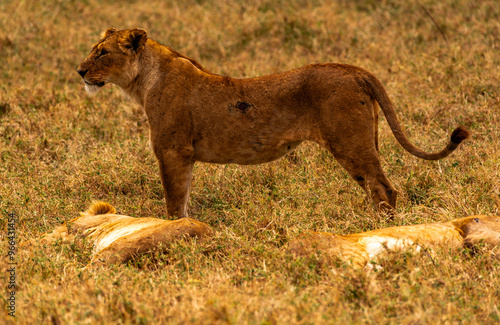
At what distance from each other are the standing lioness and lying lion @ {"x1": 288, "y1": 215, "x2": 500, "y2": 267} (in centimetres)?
82

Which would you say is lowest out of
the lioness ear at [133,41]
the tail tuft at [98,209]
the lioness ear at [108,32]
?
the tail tuft at [98,209]

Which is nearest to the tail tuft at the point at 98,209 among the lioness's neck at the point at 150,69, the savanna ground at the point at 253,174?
the savanna ground at the point at 253,174

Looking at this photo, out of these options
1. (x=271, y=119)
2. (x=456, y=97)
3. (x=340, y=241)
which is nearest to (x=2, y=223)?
(x=271, y=119)

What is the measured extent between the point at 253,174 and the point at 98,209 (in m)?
1.65

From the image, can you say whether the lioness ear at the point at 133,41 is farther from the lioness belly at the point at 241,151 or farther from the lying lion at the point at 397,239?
the lying lion at the point at 397,239

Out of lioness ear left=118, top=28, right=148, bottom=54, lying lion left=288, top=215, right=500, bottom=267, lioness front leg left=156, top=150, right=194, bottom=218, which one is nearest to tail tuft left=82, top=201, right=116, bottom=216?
lioness front leg left=156, top=150, right=194, bottom=218

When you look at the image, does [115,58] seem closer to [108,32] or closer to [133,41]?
[133,41]

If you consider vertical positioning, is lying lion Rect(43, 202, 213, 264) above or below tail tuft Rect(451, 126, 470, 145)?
below

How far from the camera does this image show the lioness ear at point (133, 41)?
5414 millimetres

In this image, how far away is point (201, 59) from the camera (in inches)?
388

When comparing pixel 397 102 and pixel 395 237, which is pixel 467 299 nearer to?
pixel 395 237

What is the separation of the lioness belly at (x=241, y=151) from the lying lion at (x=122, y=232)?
0.95 m

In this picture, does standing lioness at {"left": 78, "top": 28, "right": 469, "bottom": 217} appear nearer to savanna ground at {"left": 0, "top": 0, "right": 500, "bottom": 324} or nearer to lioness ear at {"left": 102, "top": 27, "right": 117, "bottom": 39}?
lioness ear at {"left": 102, "top": 27, "right": 117, "bottom": 39}

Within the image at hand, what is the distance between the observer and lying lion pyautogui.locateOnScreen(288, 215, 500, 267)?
12.4 ft
